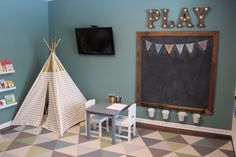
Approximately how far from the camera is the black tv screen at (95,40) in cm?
443

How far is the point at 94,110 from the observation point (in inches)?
150

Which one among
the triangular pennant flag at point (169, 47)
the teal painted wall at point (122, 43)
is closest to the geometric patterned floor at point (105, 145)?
the teal painted wall at point (122, 43)

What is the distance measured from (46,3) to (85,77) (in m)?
1.88

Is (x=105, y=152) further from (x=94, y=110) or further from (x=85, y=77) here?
(x=85, y=77)

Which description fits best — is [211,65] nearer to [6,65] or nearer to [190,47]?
[190,47]

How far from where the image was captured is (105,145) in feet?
12.1

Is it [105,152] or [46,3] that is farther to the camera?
[46,3]

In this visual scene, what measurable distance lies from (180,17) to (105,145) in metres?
2.51

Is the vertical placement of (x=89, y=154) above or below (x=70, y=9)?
below

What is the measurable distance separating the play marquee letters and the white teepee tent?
1948 millimetres

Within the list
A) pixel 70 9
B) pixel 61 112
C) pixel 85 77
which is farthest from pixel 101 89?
pixel 70 9

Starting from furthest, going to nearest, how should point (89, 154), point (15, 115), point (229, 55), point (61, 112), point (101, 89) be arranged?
1. point (101, 89)
2. point (15, 115)
3. point (61, 112)
4. point (229, 55)
5. point (89, 154)

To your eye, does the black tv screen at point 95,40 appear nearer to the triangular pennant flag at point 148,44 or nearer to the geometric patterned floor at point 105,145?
the triangular pennant flag at point 148,44

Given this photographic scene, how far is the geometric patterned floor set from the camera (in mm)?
3420
